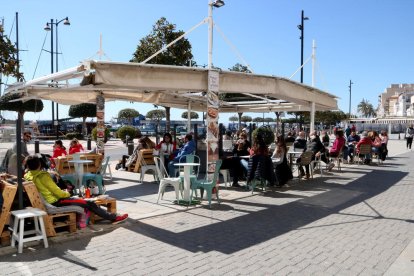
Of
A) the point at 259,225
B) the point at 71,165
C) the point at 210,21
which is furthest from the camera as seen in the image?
the point at 71,165

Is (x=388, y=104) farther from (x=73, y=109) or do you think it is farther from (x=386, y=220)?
(x=386, y=220)

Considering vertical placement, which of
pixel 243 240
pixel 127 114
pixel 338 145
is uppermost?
pixel 127 114

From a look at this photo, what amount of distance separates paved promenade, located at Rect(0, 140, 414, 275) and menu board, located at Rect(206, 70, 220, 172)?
0.97 metres

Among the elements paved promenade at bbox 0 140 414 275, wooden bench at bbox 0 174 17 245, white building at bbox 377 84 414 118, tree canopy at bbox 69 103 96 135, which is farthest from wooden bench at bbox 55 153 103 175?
white building at bbox 377 84 414 118

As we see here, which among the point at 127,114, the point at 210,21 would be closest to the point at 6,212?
the point at 210,21

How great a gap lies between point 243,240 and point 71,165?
6126mm

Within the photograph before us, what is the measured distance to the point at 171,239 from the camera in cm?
554

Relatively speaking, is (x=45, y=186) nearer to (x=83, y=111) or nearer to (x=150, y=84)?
(x=150, y=84)

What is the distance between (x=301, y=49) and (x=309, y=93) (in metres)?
11.3

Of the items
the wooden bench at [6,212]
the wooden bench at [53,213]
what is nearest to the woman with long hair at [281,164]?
the wooden bench at [53,213]

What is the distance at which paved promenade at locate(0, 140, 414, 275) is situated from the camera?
14.6 feet

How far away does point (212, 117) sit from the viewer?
26.5 feet

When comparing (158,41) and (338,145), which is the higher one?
(158,41)

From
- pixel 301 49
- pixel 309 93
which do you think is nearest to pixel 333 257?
pixel 309 93
